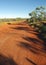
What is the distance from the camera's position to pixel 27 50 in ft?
41.4

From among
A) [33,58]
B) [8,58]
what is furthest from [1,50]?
[33,58]

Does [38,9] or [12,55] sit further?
[38,9]

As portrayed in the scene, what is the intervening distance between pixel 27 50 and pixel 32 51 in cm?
41

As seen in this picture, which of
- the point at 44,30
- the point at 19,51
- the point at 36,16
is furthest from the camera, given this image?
the point at 36,16

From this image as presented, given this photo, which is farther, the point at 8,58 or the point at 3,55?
the point at 3,55

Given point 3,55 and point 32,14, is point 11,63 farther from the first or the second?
point 32,14

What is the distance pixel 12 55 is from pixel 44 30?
1412 cm

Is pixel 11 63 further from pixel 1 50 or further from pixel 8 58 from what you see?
pixel 1 50

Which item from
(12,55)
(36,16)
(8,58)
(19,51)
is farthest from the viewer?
(36,16)

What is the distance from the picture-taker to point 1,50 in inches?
496

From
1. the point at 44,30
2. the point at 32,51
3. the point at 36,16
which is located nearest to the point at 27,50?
the point at 32,51

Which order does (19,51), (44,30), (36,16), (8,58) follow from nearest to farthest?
(8,58) < (19,51) < (44,30) < (36,16)

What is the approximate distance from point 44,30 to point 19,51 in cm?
1299

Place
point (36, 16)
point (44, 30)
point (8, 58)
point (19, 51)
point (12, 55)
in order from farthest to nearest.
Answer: point (36, 16)
point (44, 30)
point (19, 51)
point (12, 55)
point (8, 58)
